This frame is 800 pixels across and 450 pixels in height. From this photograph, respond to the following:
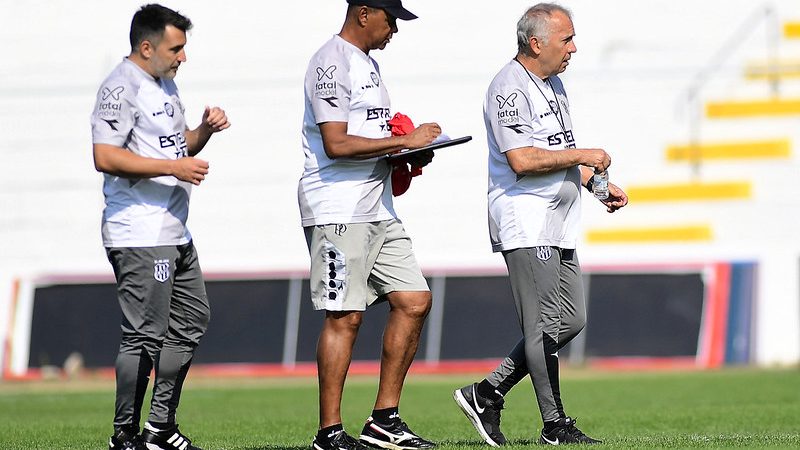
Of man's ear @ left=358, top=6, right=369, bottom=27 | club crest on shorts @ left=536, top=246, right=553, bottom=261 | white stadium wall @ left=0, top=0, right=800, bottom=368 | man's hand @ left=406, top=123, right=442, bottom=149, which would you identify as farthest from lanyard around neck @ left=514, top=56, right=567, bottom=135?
white stadium wall @ left=0, top=0, right=800, bottom=368

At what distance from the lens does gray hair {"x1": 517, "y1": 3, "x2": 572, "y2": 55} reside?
6.70 metres

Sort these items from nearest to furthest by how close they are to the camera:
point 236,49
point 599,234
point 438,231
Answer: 1. point 599,234
2. point 438,231
3. point 236,49

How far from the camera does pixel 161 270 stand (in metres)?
6.24

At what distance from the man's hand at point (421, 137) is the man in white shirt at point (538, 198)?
46 centimetres

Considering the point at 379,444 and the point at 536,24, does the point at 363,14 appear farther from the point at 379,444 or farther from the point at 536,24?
the point at 379,444

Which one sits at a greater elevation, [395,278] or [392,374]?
[395,278]

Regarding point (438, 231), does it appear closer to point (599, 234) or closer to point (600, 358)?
point (599, 234)

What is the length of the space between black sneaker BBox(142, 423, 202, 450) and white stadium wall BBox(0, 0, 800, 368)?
11.4 meters

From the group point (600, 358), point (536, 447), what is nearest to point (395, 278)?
point (536, 447)

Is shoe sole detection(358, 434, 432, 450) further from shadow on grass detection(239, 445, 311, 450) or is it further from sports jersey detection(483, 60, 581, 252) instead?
sports jersey detection(483, 60, 581, 252)

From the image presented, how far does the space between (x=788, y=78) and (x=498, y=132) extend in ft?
44.1

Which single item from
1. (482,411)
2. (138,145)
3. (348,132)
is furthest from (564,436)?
(138,145)

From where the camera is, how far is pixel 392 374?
6480 mm

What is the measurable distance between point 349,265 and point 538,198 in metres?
0.98
